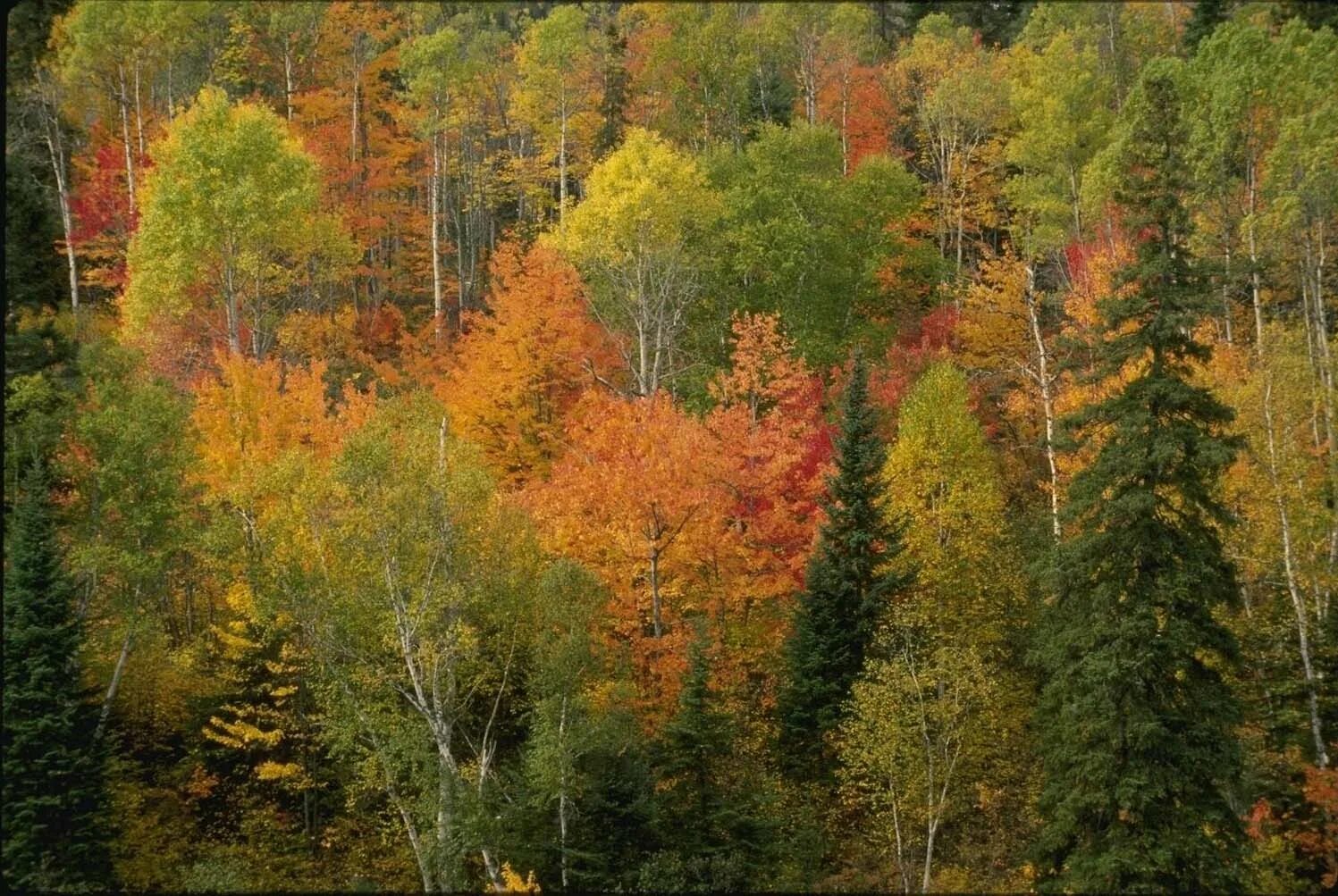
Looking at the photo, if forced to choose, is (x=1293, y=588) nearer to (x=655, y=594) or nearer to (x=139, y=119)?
(x=655, y=594)

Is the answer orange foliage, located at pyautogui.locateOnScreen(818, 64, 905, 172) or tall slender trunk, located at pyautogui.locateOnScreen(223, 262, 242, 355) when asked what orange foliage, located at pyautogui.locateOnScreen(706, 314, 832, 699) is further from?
orange foliage, located at pyautogui.locateOnScreen(818, 64, 905, 172)

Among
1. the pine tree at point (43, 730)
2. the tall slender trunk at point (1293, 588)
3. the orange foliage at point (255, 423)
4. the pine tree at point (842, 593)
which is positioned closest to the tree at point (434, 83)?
the orange foliage at point (255, 423)

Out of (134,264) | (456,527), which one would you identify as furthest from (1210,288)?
(134,264)

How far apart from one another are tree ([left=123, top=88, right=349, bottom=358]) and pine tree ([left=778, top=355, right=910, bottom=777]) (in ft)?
54.9

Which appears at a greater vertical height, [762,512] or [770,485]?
[770,485]

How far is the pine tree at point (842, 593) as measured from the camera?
2491cm

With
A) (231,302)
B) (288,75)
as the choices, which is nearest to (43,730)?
(231,302)

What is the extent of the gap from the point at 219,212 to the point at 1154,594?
85.1ft

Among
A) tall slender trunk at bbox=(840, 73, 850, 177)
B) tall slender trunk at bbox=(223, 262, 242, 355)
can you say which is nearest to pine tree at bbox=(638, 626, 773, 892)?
Result: tall slender trunk at bbox=(223, 262, 242, 355)

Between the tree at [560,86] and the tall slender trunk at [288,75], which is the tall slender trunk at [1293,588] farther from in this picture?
the tall slender trunk at [288,75]

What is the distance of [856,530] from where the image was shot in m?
25.7

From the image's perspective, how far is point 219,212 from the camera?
31016mm

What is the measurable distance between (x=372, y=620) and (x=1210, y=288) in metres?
16.9

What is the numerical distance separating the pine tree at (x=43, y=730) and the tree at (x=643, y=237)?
15.7 m
